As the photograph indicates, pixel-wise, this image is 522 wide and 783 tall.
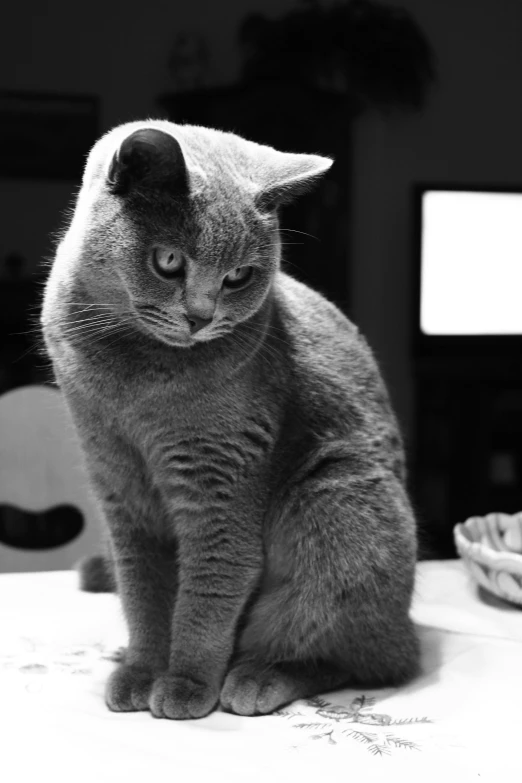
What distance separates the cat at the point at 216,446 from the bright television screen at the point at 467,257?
3.03 m

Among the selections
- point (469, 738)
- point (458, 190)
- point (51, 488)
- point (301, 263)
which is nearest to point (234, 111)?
point (301, 263)

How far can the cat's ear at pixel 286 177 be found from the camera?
3.14 ft

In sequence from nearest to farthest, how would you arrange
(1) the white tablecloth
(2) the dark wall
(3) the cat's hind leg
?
(1) the white tablecloth
(3) the cat's hind leg
(2) the dark wall

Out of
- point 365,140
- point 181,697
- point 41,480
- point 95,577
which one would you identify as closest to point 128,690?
point 181,697

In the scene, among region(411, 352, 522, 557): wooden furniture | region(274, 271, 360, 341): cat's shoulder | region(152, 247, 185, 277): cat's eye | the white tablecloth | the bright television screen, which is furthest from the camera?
the bright television screen

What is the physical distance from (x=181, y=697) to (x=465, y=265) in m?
3.34

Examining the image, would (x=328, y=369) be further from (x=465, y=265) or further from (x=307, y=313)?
(x=465, y=265)

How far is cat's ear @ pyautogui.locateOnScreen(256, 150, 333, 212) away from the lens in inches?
37.6

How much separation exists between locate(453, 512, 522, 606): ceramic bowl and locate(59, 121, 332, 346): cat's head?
1.54 ft

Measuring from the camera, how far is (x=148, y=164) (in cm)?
86

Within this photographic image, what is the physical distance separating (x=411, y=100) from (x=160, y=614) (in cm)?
347

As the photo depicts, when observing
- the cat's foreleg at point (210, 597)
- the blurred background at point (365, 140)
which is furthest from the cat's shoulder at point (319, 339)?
the blurred background at point (365, 140)

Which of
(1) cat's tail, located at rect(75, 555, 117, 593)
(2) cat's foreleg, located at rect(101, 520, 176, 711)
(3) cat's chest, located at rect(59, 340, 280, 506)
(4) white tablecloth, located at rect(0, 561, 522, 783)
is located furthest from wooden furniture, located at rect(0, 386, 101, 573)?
(3) cat's chest, located at rect(59, 340, 280, 506)

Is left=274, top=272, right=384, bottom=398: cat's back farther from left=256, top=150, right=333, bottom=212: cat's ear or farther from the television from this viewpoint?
the television
